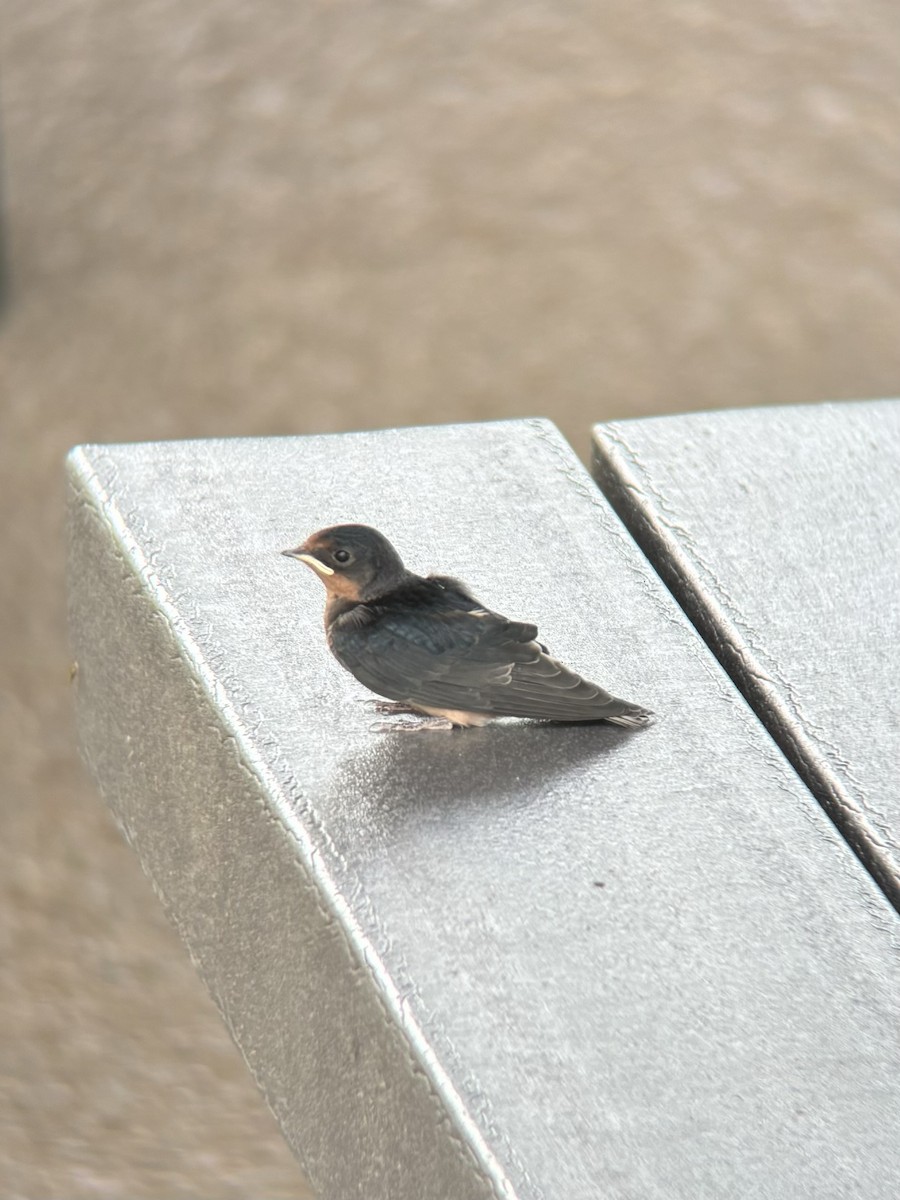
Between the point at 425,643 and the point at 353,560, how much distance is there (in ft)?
0.20

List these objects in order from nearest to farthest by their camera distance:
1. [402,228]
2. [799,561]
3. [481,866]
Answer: [481,866]
[799,561]
[402,228]

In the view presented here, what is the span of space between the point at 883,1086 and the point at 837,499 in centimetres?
55

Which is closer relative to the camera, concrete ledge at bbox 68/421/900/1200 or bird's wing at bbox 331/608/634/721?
concrete ledge at bbox 68/421/900/1200

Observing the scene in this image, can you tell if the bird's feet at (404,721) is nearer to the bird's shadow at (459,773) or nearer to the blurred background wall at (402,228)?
the bird's shadow at (459,773)

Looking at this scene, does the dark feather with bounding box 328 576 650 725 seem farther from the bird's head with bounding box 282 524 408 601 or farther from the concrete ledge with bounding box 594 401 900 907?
the concrete ledge with bounding box 594 401 900 907

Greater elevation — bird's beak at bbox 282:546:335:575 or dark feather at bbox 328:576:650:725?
bird's beak at bbox 282:546:335:575

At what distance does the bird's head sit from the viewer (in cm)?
91

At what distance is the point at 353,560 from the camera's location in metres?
0.91

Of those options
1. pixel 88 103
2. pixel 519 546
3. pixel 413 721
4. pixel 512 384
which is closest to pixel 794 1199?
pixel 413 721

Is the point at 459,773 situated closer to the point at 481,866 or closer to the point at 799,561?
the point at 481,866

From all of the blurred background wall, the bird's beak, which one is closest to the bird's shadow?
the bird's beak

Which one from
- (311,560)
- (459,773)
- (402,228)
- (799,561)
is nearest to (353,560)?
(311,560)

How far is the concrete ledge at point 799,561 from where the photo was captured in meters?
1.02

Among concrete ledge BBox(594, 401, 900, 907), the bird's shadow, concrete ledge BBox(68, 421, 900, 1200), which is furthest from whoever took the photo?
concrete ledge BBox(594, 401, 900, 907)
